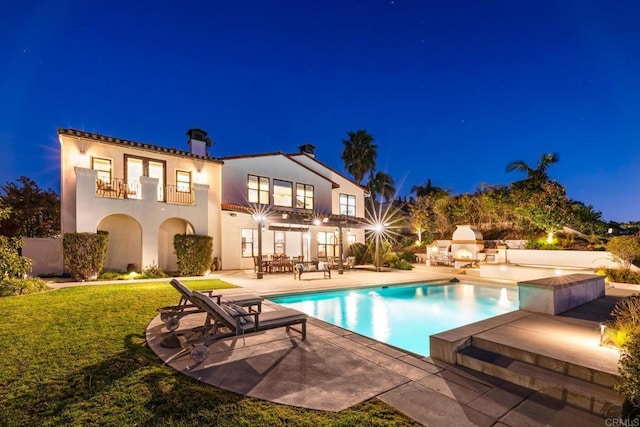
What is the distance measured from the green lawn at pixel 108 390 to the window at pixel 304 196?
1632cm

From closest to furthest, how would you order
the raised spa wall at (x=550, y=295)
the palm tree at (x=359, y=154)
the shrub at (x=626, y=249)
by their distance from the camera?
the raised spa wall at (x=550, y=295) → the shrub at (x=626, y=249) → the palm tree at (x=359, y=154)

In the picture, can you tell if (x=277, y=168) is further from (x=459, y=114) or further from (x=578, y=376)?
(x=459, y=114)

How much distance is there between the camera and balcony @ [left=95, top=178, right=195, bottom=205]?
47.8ft

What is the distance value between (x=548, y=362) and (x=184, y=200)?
1717 cm

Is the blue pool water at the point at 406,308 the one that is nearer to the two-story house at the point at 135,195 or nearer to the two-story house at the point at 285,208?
the two-story house at the point at 285,208

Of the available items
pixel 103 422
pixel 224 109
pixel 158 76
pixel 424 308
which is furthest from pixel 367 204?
pixel 224 109

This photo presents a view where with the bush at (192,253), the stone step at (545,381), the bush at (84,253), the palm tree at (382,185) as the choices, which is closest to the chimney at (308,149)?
the palm tree at (382,185)

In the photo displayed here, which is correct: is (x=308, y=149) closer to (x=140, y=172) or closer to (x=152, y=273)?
(x=140, y=172)

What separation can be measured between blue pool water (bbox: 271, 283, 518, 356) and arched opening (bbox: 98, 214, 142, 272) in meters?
10.1

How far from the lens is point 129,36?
34406 mm

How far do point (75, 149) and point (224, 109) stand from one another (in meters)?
86.0

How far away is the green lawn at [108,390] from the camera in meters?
3.06

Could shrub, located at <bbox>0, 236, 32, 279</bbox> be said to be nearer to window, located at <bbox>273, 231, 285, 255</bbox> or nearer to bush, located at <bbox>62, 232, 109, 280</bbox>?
bush, located at <bbox>62, 232, 109, 280</bbox>

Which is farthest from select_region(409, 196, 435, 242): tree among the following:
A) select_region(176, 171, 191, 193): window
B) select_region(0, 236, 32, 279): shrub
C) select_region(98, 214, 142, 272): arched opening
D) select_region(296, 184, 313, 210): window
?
select_region(0, 236, 32, 279): shrub
